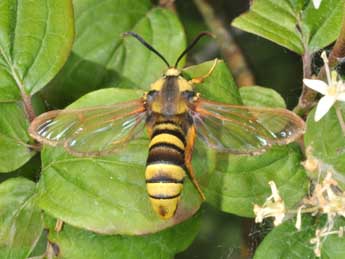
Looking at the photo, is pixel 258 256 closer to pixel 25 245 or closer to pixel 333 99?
pixel 333 99

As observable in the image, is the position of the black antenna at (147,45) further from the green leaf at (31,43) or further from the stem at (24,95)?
the stem at (24,95)

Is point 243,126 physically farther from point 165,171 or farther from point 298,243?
point 298,243

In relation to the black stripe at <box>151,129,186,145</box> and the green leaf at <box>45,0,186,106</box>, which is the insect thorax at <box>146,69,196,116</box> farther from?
the green leaf at <box>45,0,186,106</box>

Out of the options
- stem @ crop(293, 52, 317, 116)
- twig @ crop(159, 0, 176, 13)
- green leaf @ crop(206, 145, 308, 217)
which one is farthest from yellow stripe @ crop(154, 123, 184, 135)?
twig @ crop(159, 0, 176, 13)

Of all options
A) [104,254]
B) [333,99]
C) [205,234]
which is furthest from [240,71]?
[104,254]

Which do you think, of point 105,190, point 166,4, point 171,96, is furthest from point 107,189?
point 166,4
